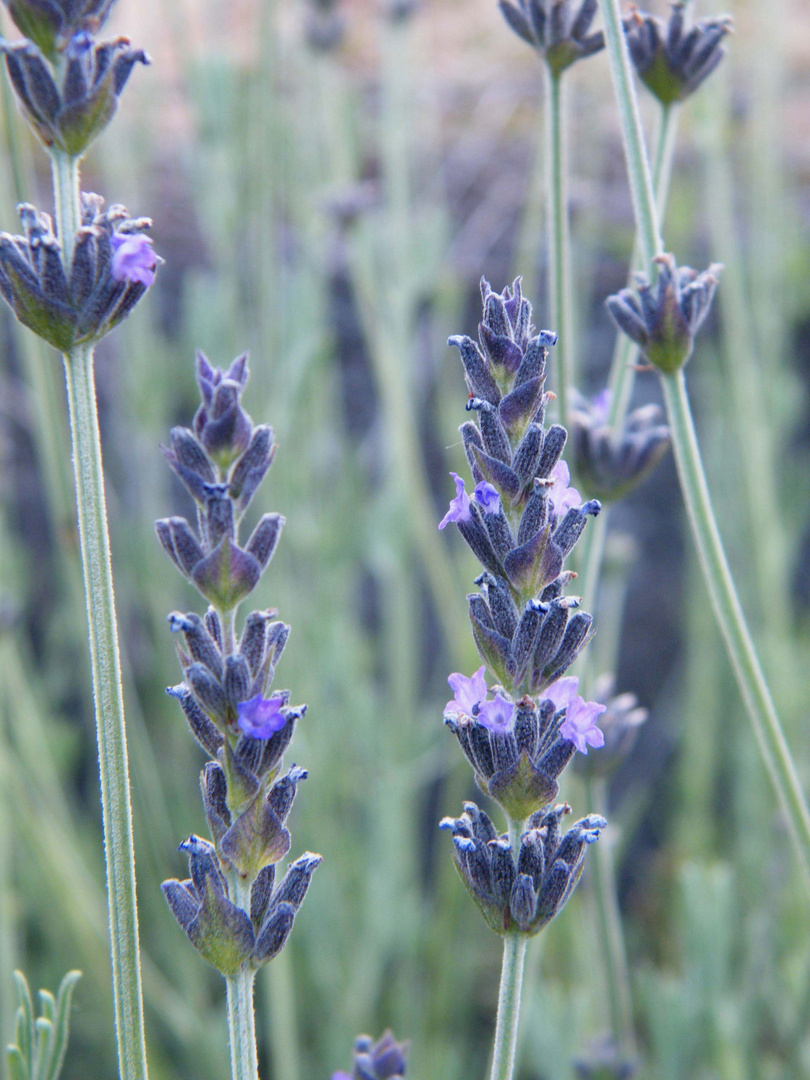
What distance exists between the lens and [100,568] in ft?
2.11

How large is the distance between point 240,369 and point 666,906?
226 centimetres

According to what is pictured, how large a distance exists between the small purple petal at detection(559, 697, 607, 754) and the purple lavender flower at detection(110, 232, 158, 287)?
1.23 ft

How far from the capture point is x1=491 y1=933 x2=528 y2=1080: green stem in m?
0.62

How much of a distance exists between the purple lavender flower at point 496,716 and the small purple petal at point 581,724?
0.12ft

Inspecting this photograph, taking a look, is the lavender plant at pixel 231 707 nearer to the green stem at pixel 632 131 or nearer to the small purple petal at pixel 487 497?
the small purple petal at pixel 487 497

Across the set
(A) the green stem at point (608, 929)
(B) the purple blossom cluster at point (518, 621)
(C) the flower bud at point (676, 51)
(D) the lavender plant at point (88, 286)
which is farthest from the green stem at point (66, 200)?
(A) the green stem at point (608, 929)

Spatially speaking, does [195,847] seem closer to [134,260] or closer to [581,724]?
[581,724]

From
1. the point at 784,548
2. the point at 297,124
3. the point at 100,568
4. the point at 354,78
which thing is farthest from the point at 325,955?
the point at 354,78

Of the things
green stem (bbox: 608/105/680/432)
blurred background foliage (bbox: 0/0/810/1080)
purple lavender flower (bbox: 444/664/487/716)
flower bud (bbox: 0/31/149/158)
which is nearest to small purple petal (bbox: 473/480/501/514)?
purple lavender flower (bbox: 444/664/487/716)

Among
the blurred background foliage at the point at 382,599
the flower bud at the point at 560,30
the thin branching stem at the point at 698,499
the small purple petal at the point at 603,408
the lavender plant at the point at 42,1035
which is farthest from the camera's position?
the blurred background foliage at the point at 382,599

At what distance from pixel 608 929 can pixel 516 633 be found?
2.39 feet

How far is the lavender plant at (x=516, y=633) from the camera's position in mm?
608

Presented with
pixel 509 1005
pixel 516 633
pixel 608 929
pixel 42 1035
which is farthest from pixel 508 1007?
pixel 608 929

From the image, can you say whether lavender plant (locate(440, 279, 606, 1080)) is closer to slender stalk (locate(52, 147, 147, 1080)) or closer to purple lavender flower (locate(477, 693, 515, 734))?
purple lavender flower (locate(477, 693, 515, 734))
